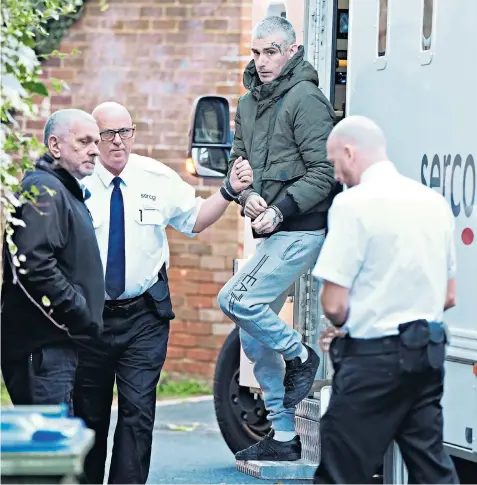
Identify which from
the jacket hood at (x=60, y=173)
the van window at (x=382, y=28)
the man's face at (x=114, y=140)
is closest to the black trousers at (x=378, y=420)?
the jacket hood at (x=60, y=173)

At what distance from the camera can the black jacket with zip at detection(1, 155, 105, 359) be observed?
6.62 metres

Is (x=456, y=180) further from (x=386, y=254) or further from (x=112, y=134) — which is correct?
(x=112, y=134)

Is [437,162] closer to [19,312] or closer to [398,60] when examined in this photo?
[398,60]

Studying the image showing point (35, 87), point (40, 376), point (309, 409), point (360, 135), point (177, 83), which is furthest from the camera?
point (177, 83)

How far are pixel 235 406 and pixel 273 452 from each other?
2017 millimetres

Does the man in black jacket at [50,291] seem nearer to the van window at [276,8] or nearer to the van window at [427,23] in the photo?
the van window at [427,23]

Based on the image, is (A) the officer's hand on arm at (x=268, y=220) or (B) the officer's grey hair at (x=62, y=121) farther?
(A) the officer's hand on arm at (x=268, y=220)

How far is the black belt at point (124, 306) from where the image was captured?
7691 millimetres

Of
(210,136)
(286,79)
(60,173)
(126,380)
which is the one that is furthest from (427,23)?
(210,136)

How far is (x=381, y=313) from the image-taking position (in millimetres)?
5598

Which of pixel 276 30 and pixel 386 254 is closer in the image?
pixel 386 254

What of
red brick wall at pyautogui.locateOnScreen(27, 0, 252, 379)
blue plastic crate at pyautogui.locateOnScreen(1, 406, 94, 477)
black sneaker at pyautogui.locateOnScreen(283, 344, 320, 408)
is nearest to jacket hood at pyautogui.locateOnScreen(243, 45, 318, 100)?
black sneaker at pyautogui.locateOnScreen(283, 344, 320, 408)

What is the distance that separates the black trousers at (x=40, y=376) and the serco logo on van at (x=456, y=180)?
1.75 m

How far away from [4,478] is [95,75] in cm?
906
